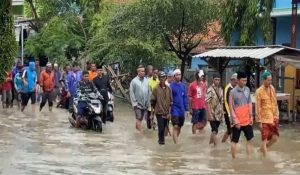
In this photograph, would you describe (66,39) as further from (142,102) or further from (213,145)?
(213,145)

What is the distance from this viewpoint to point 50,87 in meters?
19.8

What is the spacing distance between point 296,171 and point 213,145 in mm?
3062

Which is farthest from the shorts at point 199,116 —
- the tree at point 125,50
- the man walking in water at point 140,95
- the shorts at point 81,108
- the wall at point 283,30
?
the wall at point 283,30

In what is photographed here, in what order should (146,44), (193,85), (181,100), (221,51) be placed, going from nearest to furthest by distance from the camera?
(181,100) → (193,85) → (221,51) → (146,44)

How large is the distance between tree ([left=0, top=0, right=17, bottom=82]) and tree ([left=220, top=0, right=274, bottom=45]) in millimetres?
12444

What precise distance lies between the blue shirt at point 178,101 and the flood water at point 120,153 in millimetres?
709

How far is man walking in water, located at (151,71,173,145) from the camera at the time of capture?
530 inches

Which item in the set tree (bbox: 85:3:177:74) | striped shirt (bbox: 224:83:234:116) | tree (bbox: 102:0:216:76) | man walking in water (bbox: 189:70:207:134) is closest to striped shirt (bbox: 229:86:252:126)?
striped shirt (bbox: 224:83:234:116)

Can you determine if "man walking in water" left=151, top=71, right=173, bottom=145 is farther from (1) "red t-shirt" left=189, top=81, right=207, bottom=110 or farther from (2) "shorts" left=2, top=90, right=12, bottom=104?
(2) "shorts" left=2, top=90, right=12, bottom=104

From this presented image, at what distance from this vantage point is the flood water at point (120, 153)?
10.7 metres

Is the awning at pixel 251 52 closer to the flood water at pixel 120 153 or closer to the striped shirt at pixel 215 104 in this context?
the flood water at pixel 120 153

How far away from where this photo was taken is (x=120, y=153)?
1241 cm

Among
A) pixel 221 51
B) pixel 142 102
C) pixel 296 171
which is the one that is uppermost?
pixel 221 51

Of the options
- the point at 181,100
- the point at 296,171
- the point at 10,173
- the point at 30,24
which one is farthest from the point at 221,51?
the point at 30,24
